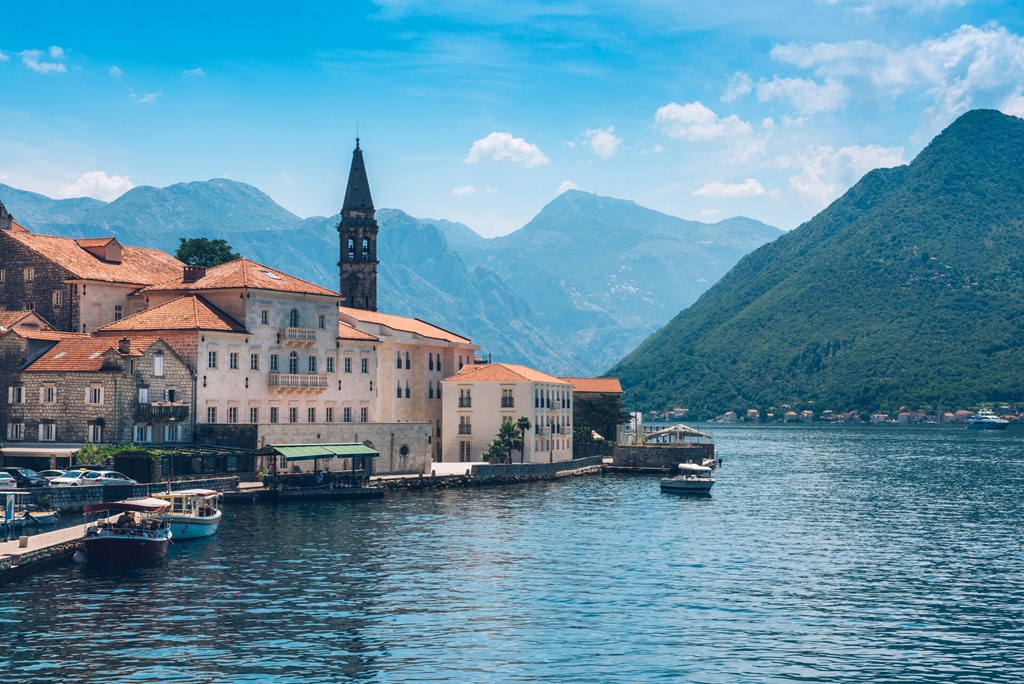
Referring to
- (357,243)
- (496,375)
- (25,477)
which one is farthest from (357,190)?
(25,477)

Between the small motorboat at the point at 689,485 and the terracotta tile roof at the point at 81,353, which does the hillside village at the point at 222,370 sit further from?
the small motorboat at the point at 689,485

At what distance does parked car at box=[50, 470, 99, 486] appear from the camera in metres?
85.4

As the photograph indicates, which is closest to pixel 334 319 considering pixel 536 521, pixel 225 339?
pixel 225 339

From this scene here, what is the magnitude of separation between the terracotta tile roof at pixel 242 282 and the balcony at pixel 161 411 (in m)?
14.8

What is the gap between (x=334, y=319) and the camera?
121312 mm

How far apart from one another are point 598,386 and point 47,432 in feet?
327

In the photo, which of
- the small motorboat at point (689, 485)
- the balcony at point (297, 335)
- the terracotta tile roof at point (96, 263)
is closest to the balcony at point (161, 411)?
the balcony at point (297, 335)

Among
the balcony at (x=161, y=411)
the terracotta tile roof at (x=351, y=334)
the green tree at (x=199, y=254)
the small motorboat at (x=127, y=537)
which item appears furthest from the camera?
the green tree at (x=199, y=254)

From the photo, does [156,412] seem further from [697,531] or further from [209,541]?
[697,531]

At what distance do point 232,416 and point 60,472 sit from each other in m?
21.8

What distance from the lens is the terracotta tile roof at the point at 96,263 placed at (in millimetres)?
117812

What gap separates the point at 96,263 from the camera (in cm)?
12138

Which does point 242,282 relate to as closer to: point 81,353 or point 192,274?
point 192,274

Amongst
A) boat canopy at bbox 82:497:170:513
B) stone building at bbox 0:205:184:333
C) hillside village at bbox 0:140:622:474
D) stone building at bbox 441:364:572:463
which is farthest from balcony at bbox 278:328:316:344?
boat canopy at bbox 82:497:170:513
